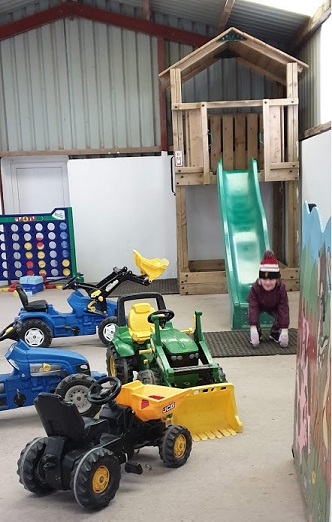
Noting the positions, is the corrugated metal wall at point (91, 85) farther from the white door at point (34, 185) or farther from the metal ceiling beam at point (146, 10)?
the white door at point (34, 185)

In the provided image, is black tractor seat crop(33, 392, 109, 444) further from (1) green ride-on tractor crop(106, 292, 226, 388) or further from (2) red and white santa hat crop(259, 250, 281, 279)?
(2) red and white santa hat crop(259, 250, 281, 279)

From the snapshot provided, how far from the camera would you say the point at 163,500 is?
2.78m

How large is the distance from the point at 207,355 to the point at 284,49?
7736 millimetres

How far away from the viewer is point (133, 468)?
2930mm

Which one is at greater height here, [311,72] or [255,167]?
[311,72]

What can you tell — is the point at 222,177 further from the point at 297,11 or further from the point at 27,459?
the point at 27,459

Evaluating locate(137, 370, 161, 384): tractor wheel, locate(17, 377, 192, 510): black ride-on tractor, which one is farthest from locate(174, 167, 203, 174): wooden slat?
locate(17, 377, 192, 510): black ride-on tractor

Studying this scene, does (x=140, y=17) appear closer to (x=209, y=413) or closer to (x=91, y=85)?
(x=91, y=85)

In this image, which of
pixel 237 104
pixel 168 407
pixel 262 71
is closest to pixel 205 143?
pixel 237 104

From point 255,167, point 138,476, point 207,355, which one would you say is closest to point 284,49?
point 255,167

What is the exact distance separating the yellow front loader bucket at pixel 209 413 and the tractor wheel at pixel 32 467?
895 mm

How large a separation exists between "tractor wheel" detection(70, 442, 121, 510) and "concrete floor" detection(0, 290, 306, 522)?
0.07 meters

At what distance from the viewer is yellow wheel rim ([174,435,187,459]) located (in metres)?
3.05

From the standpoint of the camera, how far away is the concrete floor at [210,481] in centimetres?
266
